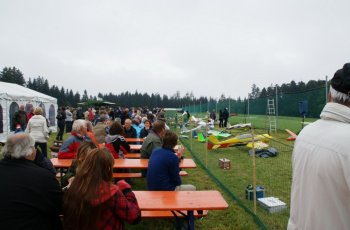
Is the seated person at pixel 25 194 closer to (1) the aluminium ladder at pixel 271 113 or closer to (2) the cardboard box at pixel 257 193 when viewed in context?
(2) the cardboard box at pixel 257 193

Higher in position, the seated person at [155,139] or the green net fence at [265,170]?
the seated person at [155,139]

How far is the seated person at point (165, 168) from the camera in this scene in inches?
161

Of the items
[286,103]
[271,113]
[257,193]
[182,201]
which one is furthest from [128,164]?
[271,113]

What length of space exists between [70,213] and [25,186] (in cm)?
40

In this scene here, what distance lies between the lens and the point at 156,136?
5.95 metres

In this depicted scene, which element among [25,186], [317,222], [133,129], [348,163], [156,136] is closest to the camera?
[348,163]

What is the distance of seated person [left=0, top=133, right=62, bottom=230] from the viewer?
2.29m

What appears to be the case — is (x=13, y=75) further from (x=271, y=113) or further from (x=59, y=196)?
(x=59, y=196)

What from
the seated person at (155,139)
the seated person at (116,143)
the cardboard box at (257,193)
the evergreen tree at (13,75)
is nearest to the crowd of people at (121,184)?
the seated person at (155,139)

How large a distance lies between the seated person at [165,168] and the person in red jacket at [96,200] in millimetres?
1553

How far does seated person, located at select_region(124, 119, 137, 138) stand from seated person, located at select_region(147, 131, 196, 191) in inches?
222

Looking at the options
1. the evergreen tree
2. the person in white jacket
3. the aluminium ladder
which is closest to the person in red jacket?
the person in white jacket

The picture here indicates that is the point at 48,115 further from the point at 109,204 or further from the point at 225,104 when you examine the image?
the point at 109,204

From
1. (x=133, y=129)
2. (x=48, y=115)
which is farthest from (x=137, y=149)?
(x=48, y=115)
